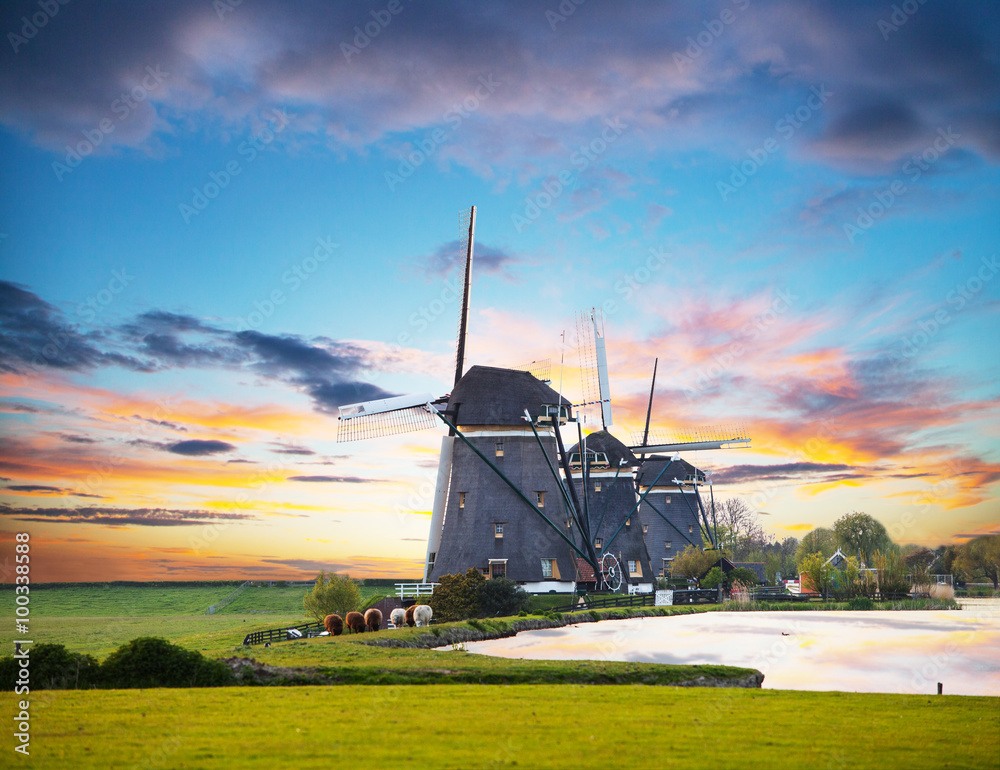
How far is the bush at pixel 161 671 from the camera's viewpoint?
16578 mm

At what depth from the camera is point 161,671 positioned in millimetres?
16688

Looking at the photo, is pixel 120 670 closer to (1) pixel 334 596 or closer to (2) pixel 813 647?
(2) pixel 813 647

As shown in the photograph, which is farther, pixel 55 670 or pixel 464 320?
pixel 464 320

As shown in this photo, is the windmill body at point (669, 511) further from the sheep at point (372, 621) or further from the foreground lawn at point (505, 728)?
the foreground lawn at point (505, 728)

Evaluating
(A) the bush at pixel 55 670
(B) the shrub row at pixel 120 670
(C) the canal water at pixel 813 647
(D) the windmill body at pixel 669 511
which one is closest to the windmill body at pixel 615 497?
(D) the windmill body at pixel 669 511

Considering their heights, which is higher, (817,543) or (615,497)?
(615,497)

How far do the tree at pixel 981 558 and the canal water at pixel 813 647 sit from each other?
4629 centimetres

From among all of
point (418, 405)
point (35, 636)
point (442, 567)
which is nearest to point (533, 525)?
point (442, 567)

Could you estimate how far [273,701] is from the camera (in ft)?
46.1

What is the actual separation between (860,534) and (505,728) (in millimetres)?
90941

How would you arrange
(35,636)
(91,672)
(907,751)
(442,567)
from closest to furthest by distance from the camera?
(907,751) < (91,672) < (442,567) < (35,636)

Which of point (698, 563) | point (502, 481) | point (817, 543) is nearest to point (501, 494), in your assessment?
point (502, 481)

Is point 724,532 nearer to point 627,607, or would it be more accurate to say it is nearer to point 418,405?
point 627,607

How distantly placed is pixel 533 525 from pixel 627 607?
722 cm
